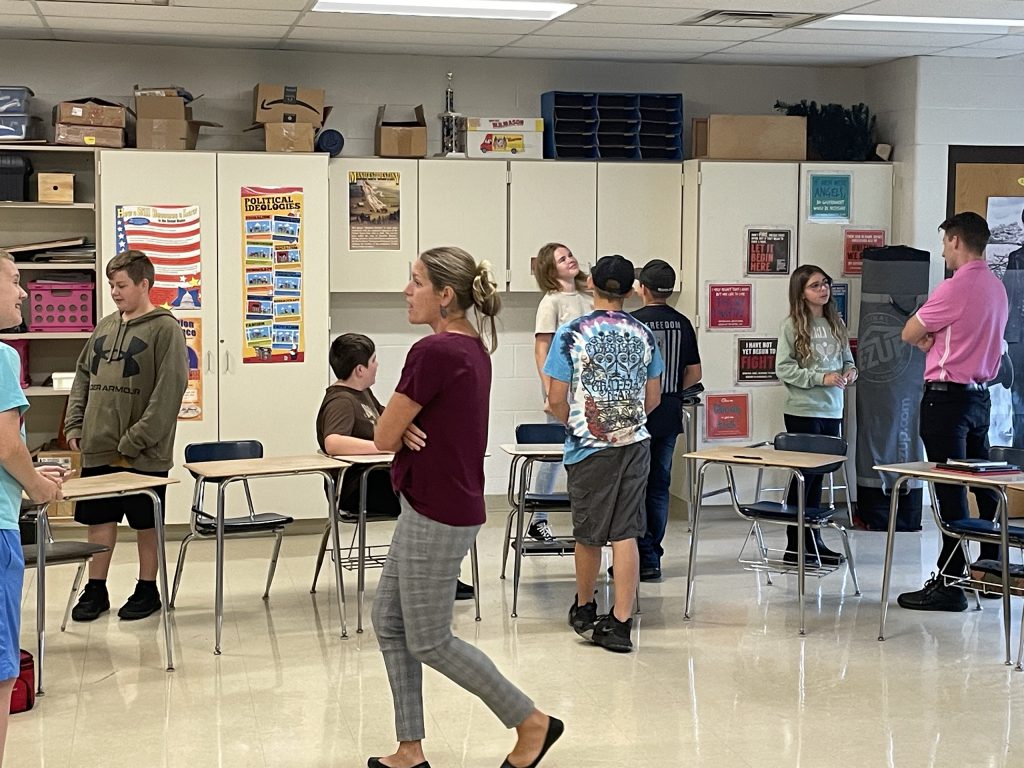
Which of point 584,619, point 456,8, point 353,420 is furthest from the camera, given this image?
point 456,8

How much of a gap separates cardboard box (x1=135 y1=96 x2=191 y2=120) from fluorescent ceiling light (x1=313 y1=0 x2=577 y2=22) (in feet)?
4.22

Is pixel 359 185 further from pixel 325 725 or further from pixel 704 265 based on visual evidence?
pixel 325 725

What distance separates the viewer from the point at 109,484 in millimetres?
4906

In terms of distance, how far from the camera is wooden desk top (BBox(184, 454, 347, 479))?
17.3ft

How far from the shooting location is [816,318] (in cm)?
741

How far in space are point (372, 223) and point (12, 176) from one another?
2095mm

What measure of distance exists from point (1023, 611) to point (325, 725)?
125 inches

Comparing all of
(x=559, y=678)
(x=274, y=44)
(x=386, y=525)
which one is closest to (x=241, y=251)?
(x=274, y=44)

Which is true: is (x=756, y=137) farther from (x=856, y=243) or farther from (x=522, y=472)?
(x=522, y=472)

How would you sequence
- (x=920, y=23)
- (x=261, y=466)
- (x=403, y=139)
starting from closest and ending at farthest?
1. (x=261, y=466)
2. (x=920, y=23)
3. (x=403, y=139)

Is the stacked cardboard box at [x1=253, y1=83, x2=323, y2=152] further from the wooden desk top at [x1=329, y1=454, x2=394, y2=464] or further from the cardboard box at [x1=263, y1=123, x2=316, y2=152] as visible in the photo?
the wooden desk top at [x1=329, y1=454, x2=394, y2=464]

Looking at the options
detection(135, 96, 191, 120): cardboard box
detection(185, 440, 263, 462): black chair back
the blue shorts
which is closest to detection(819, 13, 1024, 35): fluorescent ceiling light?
detection(135, 96, 191, 120): cardboard box

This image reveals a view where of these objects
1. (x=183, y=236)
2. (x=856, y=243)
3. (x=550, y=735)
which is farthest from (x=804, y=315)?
(x=550, y=735)

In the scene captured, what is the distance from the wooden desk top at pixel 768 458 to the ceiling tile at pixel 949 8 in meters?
2.32
